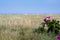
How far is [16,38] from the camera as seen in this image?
845 cm

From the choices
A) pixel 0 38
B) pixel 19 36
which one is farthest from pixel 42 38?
pixel 0 38

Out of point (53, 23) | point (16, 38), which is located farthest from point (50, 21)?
point (16, 38)

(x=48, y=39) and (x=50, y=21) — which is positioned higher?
(x=50, y=21)

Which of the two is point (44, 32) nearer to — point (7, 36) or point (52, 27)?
point (52, 27)

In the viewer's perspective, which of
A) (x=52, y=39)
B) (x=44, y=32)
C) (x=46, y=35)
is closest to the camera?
(x=52, y=39)

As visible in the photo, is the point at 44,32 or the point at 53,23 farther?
the point at 44,32

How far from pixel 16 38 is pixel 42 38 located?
871mm

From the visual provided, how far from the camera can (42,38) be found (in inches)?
337

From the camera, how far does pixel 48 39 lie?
8422 mm

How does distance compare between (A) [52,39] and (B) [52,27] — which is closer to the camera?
(A) [52,39]

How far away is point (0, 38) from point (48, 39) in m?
1.57

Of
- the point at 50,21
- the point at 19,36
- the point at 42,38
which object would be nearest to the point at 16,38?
→ the point at 19,36

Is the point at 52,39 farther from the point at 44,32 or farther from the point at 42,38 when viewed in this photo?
the point at 44,32

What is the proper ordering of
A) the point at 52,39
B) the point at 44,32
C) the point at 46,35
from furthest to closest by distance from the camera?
1. the point at 44,32
2. the point at 46,35
3. the point at 52,39
